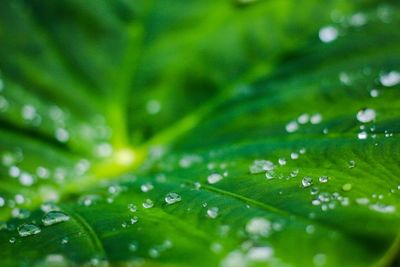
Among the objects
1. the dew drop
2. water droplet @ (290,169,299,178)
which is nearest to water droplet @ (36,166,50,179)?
water droplet @ (290,169,299,178)

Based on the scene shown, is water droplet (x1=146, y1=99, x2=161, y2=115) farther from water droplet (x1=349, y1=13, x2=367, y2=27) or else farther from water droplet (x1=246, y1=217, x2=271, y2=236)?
water droplet (x1=246, y1=217, x2=271, y2=236)

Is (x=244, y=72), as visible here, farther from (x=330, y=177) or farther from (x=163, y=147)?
(x=330, y=177)

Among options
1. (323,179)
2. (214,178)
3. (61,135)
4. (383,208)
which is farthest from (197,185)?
(61,135)

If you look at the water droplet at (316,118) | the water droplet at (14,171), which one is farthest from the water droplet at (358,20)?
the water droplet at (14,171)

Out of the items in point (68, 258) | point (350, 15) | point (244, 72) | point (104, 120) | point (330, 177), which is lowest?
point (68, 258)

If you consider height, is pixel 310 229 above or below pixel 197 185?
below

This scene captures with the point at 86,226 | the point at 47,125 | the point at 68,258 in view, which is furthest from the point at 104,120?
the point at 68,258

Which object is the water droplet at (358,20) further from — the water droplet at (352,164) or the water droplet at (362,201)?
the water droplet at (362,201)

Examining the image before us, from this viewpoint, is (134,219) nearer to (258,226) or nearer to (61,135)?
(258,226)
